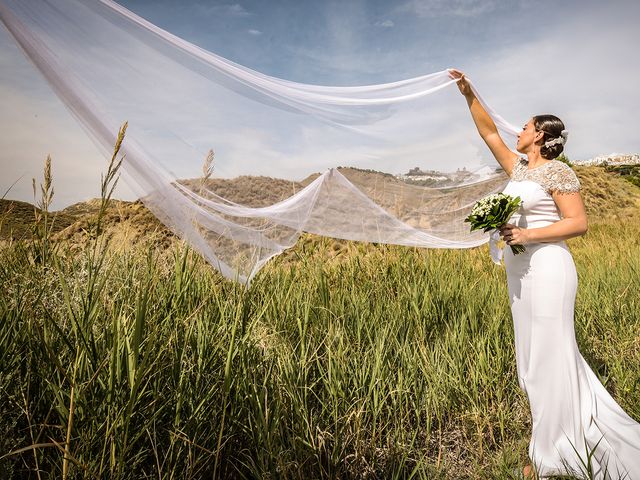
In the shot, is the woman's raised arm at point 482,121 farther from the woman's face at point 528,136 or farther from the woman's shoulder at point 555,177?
the woman's shoulder at point 555,177

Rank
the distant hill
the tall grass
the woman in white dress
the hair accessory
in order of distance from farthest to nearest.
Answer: the hair accessory
the woman in white dress
the distant hill
the tall grass

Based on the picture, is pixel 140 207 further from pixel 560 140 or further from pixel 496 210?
pixel 560 140

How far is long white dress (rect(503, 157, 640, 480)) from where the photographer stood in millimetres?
2504

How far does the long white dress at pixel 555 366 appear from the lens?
2504mm

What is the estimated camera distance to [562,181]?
2.70m

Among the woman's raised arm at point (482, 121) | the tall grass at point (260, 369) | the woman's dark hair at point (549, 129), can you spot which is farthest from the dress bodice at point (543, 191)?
the tall grass at point (260, 369)

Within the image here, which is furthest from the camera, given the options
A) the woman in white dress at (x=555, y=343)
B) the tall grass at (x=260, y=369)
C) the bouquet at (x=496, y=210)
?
the bouquet at (x=496, y=210)

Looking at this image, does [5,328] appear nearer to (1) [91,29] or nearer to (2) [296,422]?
(2) [296,422]

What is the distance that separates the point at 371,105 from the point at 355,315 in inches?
67.0

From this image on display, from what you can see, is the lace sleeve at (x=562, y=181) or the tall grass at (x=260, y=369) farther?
the lace sleeve at (x=562, y=181)

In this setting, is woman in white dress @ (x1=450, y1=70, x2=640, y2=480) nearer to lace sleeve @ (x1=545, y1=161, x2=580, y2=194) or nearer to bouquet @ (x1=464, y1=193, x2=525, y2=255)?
lace sleeve @ (x1=545, y1=161, x2=580, y2=194)

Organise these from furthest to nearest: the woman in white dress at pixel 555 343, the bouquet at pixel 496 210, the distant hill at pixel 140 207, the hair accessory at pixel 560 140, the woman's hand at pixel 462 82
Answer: the woman's hand at pixel 462 82
the hair accessory at pixel 560 140
the bouquet at pixel 496 210
the woman in white dress at pixel 555 343
the distant hill at pixel 140 207

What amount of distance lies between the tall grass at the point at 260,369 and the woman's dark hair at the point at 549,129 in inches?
54.8

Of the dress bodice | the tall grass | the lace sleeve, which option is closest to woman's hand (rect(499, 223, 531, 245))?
the dress bodice
